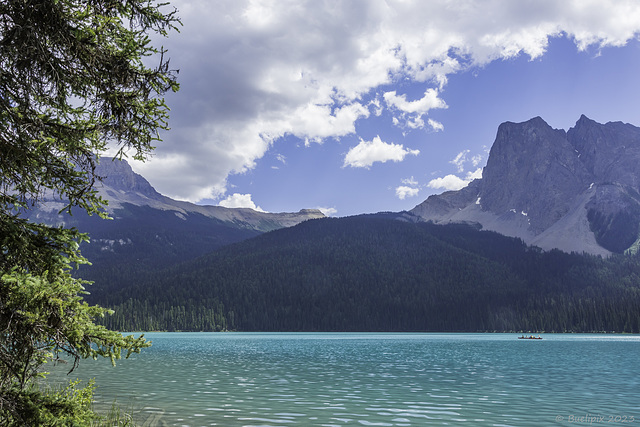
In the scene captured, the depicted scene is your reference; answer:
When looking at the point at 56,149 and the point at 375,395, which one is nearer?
the point at 56,149

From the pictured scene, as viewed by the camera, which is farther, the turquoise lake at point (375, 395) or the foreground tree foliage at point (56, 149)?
the turquoise lake at point (375, 395)

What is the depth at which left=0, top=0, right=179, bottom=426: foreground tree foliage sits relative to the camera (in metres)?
7.83

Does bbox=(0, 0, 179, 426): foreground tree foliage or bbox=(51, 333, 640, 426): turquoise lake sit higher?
bbox=(0, 0, 179, 426): foreground tree foliage

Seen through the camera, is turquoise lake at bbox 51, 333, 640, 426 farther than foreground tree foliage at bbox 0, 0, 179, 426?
Yes

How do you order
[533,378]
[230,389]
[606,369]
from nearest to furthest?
[230,389]
[533,378]
[606,369]

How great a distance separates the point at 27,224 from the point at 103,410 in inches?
755

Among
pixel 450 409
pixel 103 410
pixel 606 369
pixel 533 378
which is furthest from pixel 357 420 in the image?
pixel 606 369

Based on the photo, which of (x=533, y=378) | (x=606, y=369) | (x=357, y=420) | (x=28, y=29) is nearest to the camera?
(x=28, y=29)

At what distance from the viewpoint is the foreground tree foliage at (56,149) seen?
7.83 meters

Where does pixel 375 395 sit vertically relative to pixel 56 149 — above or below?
below

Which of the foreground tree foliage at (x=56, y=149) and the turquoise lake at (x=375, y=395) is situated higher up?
the foreground tree foliage at (x=56, y=149)

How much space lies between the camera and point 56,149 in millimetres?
9492

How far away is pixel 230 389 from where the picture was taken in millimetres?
33344

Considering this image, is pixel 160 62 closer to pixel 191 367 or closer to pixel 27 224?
pixel 27 224
